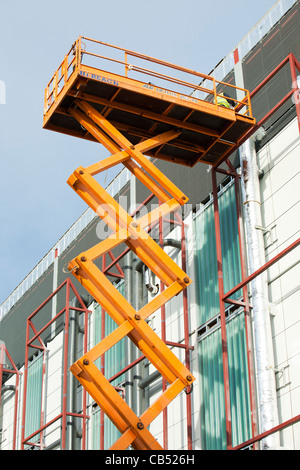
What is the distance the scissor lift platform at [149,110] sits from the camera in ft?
72.1

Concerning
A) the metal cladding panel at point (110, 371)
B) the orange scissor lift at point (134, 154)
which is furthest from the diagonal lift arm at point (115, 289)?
the metal cladding panel at point (110, 371)

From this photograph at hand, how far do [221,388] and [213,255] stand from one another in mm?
4712

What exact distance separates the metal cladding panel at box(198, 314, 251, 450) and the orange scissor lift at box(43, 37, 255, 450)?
2.70m

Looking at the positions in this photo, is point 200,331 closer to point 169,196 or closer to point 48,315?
point 169,196

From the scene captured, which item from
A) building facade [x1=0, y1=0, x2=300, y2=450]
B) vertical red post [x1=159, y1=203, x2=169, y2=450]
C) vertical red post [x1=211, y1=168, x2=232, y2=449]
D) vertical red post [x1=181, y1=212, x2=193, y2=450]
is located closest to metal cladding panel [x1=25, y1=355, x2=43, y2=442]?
building facade [x1=0, y1=0, x2=300, y2=450]

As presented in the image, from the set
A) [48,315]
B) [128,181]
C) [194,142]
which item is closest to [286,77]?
[194,142]

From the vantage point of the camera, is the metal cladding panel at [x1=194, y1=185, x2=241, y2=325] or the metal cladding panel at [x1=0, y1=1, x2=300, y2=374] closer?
the metal cladding panel at [x1=0, y1=1, x2=300, y2=374]

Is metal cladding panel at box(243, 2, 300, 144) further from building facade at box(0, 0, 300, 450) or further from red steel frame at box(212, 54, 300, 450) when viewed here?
red steel frame at box(212, 54, 300, 450)

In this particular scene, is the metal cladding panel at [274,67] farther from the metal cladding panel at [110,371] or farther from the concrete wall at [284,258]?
the metal cladding panel at [110,371]

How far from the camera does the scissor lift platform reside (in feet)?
72.1

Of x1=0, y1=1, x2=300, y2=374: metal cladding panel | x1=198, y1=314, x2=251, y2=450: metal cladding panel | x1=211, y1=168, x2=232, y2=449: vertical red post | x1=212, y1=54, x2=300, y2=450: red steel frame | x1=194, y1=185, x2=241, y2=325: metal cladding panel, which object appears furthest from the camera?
x1=194, y1=185, x2=241, y2=325: metal cladding panel

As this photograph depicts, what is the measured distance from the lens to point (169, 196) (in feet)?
75.2

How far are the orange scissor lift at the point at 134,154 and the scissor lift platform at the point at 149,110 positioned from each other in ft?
0.10

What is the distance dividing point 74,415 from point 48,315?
400 inches
